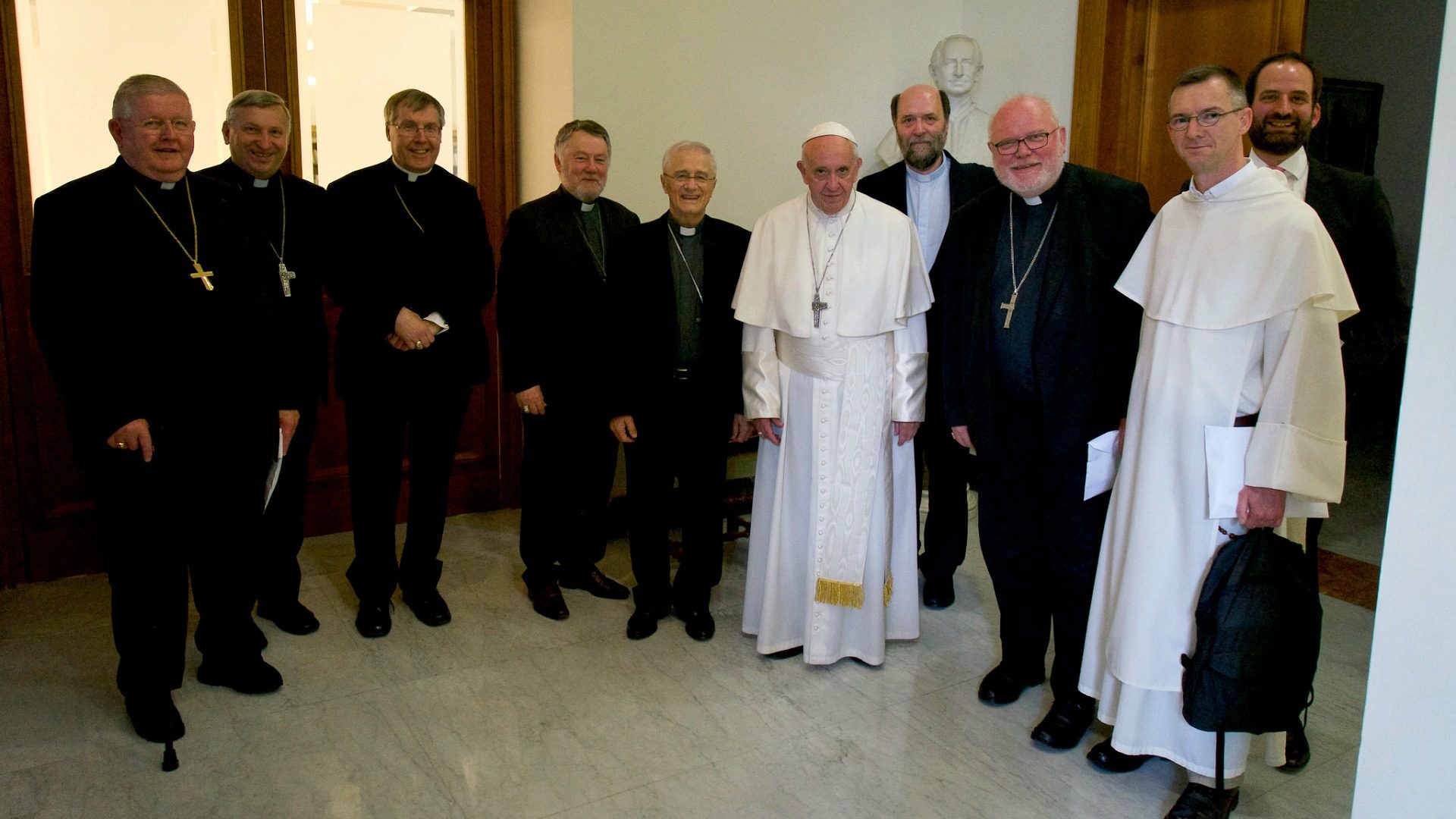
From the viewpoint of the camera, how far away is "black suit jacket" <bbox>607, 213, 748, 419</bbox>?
357 centimetres

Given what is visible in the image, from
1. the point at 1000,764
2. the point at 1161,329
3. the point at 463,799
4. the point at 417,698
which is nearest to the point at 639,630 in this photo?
the point at 417,698

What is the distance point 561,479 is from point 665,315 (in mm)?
773

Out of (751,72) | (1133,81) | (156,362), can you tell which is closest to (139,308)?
(156,362)

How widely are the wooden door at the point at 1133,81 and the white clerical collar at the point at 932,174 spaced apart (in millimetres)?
1748

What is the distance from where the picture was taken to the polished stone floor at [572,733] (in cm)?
267

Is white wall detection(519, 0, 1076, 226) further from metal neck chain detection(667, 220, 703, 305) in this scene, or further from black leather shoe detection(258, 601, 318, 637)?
black leather shoe detection(258, 601, 318, 637)

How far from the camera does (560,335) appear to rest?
380 centimetres

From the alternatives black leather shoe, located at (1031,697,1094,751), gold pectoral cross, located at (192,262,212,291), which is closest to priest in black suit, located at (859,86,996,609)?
black leather shoe, located at (1031,697,1094,751)

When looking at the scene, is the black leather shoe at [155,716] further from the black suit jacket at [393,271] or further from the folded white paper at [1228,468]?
the folded white paper at [1228,468]

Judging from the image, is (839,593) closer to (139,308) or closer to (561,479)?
(561,479)

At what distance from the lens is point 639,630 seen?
12.1 ft

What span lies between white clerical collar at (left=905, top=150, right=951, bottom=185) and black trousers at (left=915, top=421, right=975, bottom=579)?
2.97 feet

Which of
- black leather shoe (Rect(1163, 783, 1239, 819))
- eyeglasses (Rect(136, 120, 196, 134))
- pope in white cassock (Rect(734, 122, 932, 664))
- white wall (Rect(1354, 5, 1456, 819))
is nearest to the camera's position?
white wall (Rect(1354, 5, 1456, 819))

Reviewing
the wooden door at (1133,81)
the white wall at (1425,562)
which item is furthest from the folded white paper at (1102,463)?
the wooden door at (1133,81)
